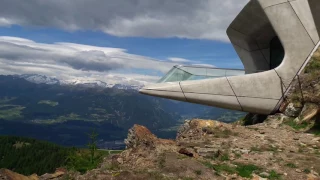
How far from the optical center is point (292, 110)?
22.8m

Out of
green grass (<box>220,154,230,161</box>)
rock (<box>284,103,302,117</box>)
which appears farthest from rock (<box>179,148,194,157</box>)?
rock (<box>284,103,302,117</box>)

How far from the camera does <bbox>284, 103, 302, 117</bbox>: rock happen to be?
886 inches

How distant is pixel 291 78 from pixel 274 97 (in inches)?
80.7

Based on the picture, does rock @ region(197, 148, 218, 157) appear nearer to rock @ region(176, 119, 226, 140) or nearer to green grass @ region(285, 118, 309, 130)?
rock @ region(176, 119, 226, 140)

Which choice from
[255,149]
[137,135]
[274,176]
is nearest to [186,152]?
[255,149]

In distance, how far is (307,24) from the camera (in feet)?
78.8

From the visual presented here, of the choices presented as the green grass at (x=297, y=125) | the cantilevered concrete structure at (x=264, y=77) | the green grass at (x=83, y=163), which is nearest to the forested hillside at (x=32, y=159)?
the cantilevered concrete structure at (x=264, y=77)

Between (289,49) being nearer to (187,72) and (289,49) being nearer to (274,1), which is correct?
(274,1)

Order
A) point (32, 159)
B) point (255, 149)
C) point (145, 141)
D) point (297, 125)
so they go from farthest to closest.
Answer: point (32, 159) < point (297, 125) < point (255, 149) < point (145, 141)

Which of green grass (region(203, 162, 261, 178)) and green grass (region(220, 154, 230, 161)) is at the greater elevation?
green grass (region(220, 154, 230, 161))

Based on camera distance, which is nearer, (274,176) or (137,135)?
(274,176)

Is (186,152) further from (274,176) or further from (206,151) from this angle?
(274,176)

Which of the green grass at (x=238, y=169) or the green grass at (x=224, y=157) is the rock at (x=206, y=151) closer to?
the green grass at (x=224, y=157)

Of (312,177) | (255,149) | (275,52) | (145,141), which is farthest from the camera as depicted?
(275,52)
